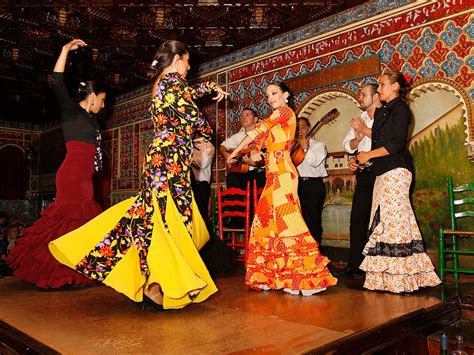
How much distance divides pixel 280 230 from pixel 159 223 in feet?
3.33

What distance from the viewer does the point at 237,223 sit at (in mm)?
5078

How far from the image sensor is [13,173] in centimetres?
1113

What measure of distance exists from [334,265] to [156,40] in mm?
4039

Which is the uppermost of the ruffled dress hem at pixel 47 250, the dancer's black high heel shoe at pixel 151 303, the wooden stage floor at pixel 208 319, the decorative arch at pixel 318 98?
the decorative arch at pixel 318 98

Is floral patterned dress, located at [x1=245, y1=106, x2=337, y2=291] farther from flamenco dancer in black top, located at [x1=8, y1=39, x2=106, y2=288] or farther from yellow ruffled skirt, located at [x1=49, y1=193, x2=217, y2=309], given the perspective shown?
flamenco dancer in black top, located at [x1=8, y1=39, x2=106, y2=288]

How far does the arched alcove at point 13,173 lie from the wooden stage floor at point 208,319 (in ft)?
28.4

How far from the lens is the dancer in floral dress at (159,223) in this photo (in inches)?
100

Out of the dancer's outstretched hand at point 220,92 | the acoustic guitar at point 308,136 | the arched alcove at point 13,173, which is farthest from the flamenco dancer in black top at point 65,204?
the arched alcove at point 13,173

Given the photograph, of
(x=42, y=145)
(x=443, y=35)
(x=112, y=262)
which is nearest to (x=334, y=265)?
(x=443, y=35)

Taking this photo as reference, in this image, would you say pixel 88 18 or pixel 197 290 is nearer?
pixel 197 290

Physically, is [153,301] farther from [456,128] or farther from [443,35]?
[443,35]

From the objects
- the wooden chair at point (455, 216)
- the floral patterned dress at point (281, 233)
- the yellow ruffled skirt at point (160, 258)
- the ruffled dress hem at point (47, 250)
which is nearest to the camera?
the yellow ruffled skirt at point (160, 258)

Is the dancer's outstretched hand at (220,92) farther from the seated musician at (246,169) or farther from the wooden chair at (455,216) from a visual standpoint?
the seated musician at (246,169)

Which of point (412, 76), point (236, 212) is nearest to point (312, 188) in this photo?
point (236, 212)
